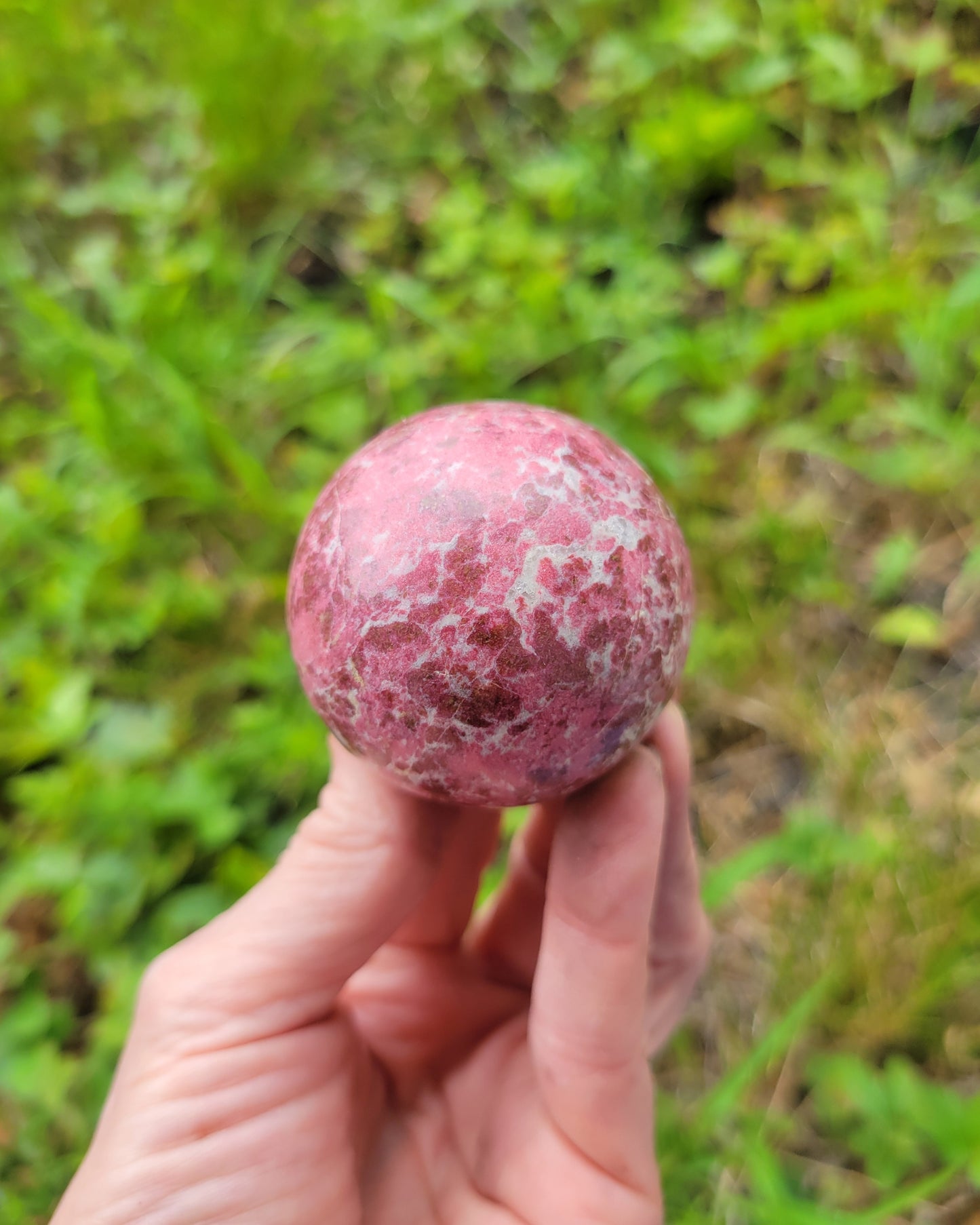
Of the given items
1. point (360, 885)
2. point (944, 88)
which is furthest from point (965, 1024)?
point (944, 88)

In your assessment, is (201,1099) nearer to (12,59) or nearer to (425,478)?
(425,478)

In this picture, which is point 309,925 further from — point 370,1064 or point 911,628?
point 911,628

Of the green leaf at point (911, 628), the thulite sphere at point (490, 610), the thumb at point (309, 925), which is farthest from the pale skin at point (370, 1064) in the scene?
the green leaf at point (911, 628)

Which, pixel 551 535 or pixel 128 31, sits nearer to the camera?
pixel 551 535

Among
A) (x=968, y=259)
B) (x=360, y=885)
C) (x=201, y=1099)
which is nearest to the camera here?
(x=201, y=1099)

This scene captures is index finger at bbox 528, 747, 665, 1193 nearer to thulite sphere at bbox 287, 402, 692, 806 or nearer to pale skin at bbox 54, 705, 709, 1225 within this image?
pale skin at bbox 54, 705, 709, 1225

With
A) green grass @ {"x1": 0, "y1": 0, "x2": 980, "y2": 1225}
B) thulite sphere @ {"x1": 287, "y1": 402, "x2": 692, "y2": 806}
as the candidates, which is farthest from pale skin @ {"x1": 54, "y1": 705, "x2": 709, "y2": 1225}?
green grass @ {"x1": 0, "y1": 0, "x2": 980, "y2": 1225}
